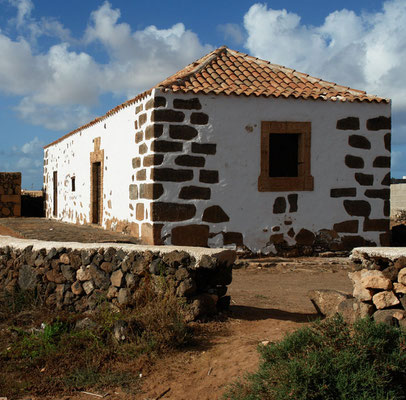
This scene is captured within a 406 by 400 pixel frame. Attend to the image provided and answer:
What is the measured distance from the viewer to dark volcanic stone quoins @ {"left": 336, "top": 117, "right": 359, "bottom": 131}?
996cm

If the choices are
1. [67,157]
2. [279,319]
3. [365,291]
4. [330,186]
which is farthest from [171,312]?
[67,157]

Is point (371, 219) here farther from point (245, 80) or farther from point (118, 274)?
point (118, 274)

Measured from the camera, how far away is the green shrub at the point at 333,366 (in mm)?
3242

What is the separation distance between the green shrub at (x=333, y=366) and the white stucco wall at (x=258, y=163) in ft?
18.3

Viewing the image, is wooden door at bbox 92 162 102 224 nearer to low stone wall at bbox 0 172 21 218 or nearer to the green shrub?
low stone wall at bbox 0 172 21 218

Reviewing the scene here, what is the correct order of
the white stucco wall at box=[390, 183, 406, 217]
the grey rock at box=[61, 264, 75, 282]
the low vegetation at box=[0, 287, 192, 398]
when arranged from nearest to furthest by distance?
1. the low vegetation at box=[0, 287, 192, 398]
2. the grey rock at box=[61, 264, 75, 282]
3. the white stucco wall at box=[390, 183, 406, 217]

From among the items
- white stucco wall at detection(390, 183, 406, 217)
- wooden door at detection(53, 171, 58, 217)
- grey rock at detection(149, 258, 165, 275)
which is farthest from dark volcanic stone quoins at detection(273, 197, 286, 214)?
wooden door at detection(53, 171, 58, 217)

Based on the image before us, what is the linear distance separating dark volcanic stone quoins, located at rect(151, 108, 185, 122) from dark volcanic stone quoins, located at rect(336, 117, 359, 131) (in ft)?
10.00

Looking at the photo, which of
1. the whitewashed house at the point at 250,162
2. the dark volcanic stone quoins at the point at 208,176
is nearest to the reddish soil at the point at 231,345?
the whitewashed house at the point at 250,162

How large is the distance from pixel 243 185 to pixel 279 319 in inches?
169

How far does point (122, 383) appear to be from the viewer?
4.16 m

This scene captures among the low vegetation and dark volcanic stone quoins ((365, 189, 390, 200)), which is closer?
the low vegetation

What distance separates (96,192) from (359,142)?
6.51 metres

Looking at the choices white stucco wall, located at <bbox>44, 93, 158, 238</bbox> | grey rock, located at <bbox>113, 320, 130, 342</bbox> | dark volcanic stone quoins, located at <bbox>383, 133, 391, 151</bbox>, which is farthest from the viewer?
white stucco wall, located at <bbox>44, 93, 158, 238</bbox>
